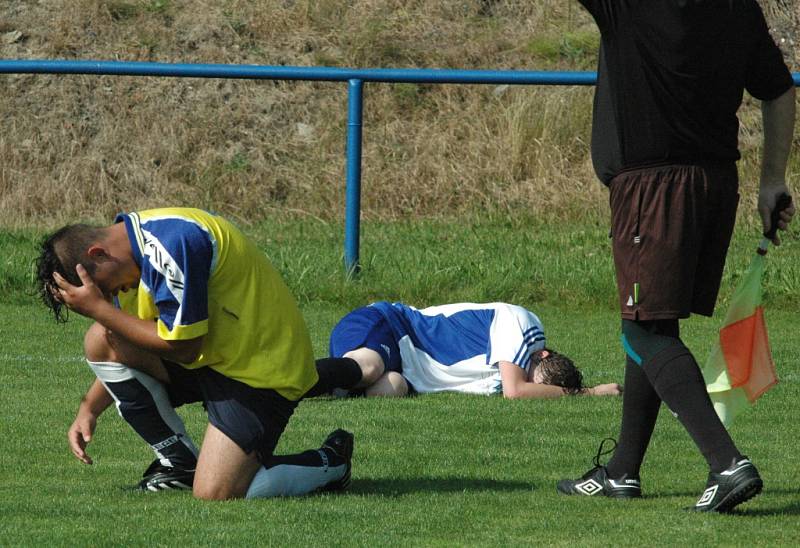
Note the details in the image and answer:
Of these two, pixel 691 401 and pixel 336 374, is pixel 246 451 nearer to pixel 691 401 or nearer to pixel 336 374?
pixel 691 401

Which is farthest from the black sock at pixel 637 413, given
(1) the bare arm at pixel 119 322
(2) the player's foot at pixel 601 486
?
(1) the bare arm at pixel 119 322

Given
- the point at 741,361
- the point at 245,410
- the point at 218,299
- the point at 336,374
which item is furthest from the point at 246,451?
the point at 336,374

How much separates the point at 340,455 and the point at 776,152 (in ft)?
5.79

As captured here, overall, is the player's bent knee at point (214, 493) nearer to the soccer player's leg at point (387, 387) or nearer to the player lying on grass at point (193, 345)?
the player lying on grass at point (193, 345)

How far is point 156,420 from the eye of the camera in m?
4.85

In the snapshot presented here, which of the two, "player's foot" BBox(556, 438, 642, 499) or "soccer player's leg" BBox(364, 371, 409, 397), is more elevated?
"player's foot" BBox(556, 438, 642, 499)

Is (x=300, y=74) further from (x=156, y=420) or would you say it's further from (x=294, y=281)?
(x=156, y=420)

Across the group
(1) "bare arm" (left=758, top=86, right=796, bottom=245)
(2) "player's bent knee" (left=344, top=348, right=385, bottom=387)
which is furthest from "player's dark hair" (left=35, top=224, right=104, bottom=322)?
(2) "player's bent knee" (left=344, top=348, right=385, bottom=387)

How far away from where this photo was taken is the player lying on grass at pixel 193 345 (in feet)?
14.7

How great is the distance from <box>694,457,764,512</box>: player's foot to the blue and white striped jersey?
2736 mm

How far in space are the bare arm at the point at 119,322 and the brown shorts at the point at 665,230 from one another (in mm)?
1373

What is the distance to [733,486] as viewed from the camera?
13.8 feet

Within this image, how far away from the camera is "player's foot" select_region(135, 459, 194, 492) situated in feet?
15.9

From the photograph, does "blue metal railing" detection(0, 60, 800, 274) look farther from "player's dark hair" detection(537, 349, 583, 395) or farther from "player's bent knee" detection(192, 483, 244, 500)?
"player's bent knee" detection(192, 483, 244, 500)
